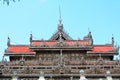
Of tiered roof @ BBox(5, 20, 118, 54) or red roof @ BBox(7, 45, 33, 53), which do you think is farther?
red roof @ BBox(7, 45, 33, 53)

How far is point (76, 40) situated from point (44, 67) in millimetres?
6298

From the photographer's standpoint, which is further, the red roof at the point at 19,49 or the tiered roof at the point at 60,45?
the red roof at the point at 19,49

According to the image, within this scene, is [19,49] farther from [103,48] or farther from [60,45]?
[103,48]

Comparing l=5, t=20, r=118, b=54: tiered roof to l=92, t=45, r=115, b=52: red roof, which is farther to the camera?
l=92, t=45, r=115, b=52: red roof

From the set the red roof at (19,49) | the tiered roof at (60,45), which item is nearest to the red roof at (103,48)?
the tiered roof at (60,45)

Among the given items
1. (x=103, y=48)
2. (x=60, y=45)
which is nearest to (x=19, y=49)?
(x=60, y=45)

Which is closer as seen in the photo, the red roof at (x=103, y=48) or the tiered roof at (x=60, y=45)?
the tiered roof at (x=60, y=45)

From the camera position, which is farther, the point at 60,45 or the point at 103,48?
the point at 103,48

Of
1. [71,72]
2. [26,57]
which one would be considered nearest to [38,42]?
[26,57]

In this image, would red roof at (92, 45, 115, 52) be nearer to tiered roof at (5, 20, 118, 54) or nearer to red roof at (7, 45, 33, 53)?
tiered roof at (5, 20, 118, 54)

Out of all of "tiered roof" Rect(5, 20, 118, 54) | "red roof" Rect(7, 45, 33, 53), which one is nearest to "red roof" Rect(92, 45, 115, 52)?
"tiered roof" Rect(5, 20, 118, 54)

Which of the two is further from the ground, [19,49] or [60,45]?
[60,45]

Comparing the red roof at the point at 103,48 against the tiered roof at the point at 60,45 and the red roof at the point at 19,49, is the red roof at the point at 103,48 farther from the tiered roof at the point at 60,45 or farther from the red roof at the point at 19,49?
the red roof at the point at 19,49

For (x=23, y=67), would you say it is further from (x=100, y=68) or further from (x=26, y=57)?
(x=100, y=68)
